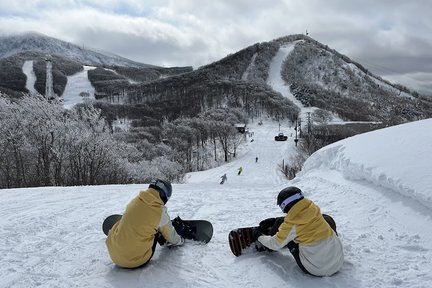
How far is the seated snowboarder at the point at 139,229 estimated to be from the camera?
5301 millimetres

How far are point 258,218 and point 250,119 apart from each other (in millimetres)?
139626

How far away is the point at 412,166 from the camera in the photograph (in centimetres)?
736

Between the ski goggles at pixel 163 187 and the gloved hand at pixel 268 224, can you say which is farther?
the gloved hand at pixel 268 224

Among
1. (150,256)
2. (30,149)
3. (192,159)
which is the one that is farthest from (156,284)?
(192,159)

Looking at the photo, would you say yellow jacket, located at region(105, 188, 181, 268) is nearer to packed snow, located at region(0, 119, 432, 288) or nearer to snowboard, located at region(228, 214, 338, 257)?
packed snow, located at region(0, 119, 432, 288)

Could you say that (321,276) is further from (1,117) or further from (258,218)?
(1,117)

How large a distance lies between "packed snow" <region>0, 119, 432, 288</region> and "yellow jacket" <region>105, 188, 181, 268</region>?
0.76ft

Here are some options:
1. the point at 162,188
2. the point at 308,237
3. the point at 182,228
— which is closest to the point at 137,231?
the point at 162,188

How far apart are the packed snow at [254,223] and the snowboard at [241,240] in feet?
0.39

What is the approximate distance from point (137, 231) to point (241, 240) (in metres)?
1.73

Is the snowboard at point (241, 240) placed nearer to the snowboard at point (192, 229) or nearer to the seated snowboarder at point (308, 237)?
the snowboard at point (192, 229)

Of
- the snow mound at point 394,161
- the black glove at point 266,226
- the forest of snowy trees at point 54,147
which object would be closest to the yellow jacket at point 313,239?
the black glove at point 266,226

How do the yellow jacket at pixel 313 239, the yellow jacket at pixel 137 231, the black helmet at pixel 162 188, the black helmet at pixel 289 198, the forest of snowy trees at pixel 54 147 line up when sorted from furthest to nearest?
the forest of snowy trees at pixel 54 147, the black helmet at pixel 162 188, the yellow jacket at pixel 137 231, the black helmet at pixel 289 198, the yellow jacket at pixel 313 239

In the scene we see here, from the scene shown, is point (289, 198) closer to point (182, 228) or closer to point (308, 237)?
point (308, 237)
